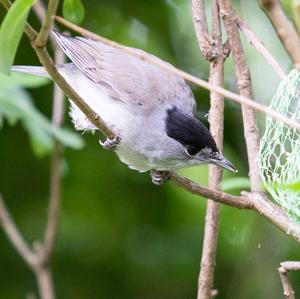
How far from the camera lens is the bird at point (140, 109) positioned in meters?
3.04

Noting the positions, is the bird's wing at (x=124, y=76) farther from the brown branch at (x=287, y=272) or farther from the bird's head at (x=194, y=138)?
the brown branch at (x=287, y=272)

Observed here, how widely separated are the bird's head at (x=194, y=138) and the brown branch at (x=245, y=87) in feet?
1.33

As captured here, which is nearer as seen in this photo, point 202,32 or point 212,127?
point 202,32

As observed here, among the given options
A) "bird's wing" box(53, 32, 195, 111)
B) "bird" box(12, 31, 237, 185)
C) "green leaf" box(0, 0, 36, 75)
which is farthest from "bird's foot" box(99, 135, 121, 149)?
"green leaf" box(0, 0, 36, 75)

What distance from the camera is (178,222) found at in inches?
182

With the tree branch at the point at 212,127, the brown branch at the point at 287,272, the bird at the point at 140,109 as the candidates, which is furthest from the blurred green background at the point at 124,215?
the brown branch at the point at 287,272

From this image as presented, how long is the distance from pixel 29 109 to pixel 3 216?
52cm

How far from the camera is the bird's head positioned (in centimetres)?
294

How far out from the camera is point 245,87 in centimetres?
257

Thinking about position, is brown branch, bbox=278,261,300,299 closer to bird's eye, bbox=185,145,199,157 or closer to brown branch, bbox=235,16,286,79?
brown branch, bbox=235,16,286,79

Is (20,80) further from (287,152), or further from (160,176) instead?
(287,152)

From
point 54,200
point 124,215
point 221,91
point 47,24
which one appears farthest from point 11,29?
point 124,215

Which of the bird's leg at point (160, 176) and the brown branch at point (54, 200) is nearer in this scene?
the bird's leg at point (160, 176)

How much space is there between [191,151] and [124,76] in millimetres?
684
